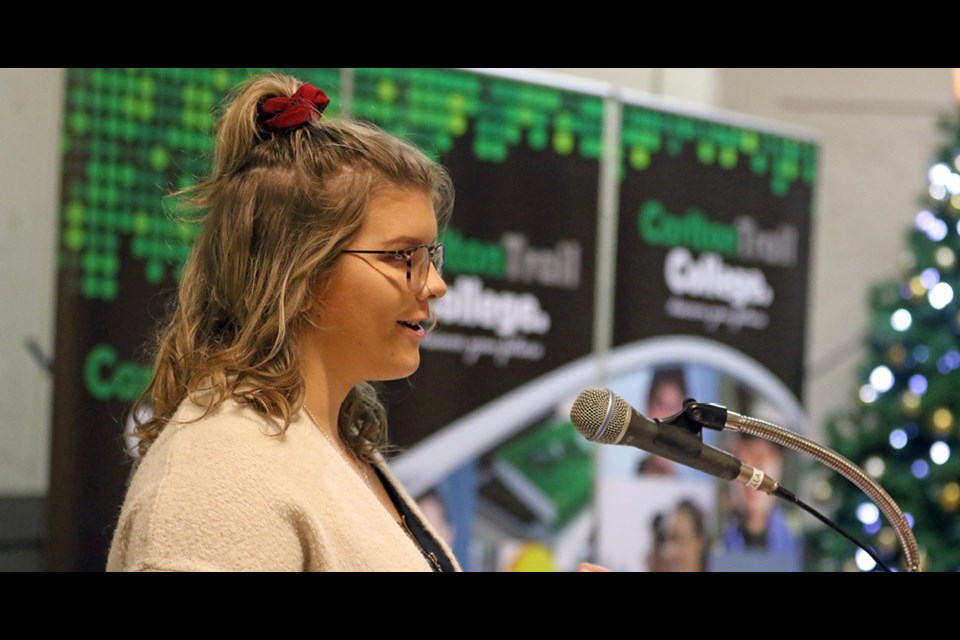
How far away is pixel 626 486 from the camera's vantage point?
14.4ft

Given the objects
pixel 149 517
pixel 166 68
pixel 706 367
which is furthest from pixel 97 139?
pixel 706 367

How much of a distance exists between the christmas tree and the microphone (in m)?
4.03

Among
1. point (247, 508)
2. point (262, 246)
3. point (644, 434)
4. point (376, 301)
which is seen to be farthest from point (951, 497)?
point (247, 508)

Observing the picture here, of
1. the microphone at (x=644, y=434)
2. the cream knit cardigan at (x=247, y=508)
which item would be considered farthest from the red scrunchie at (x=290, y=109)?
the microphone at (x=644, y=434)

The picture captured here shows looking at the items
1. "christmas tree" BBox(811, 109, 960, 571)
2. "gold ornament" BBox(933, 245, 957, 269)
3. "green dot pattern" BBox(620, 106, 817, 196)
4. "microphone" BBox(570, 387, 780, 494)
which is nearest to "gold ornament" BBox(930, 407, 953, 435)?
"christmas tree" BBox(811, 109, 960, 571)

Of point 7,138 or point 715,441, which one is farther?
point 715,441

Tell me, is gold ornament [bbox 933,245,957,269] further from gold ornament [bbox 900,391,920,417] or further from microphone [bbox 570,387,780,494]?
microphone [bbox 570,387,780,494]

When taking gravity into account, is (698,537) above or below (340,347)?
below

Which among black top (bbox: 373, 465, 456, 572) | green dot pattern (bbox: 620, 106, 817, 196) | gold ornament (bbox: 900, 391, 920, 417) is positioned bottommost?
gold ornament (bbox: 900, 391, 920, 417)

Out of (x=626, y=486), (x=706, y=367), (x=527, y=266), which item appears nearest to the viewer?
(x=527, y=266)

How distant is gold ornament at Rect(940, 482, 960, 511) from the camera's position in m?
5.20
